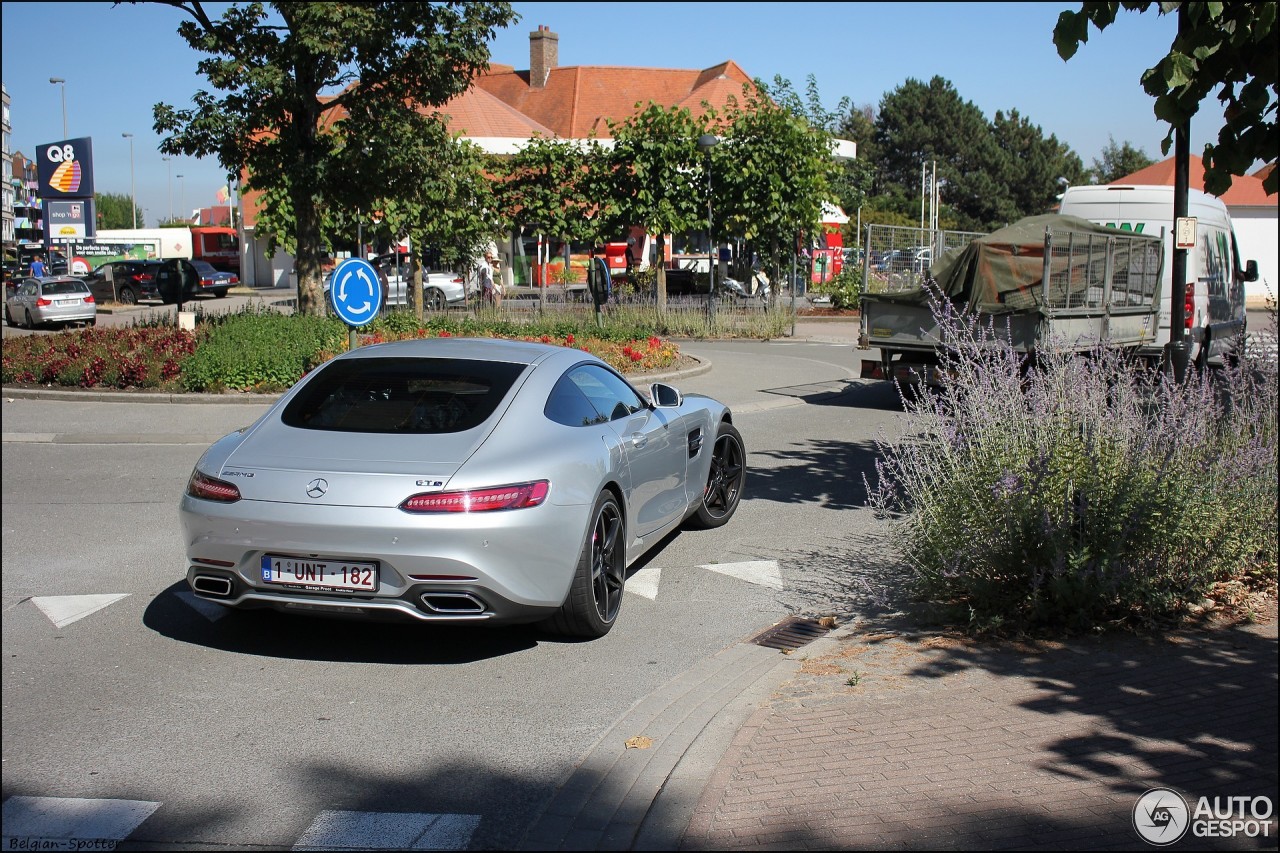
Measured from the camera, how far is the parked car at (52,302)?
33.6 m

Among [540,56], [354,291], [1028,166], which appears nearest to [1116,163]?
[1028,166]

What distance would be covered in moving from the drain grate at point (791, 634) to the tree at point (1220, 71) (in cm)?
305

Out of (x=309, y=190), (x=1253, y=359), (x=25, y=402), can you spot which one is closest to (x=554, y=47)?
(x=309, y=190)

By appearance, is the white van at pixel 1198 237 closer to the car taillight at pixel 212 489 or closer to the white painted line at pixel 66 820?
the car taillight at pixel 212 489

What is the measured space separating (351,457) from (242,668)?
1.15m

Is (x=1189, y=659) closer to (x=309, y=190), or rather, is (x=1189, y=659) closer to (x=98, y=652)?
(x=98, y=652)

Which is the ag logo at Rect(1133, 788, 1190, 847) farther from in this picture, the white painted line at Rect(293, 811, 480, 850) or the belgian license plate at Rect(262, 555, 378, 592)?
the belgian license plate at Rect(262, 555, 378, 592)

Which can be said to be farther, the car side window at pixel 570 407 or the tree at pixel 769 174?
the tree at pixel 769 174

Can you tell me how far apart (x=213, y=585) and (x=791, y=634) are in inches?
113

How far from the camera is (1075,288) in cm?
1478

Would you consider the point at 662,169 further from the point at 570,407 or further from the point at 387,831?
the point at 387,831

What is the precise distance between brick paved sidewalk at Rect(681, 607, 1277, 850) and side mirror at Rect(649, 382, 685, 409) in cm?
232

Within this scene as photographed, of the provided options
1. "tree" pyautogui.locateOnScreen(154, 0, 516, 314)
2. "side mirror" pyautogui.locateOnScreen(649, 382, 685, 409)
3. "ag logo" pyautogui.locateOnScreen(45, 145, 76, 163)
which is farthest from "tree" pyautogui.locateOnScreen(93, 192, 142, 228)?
"side mirror" pyautogui.locateOnScreen(649, 382, 685, 409)

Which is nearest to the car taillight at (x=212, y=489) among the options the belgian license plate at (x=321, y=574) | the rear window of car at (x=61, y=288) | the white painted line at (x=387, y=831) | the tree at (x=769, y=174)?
the belgian license plate at (x=321, y=574)
